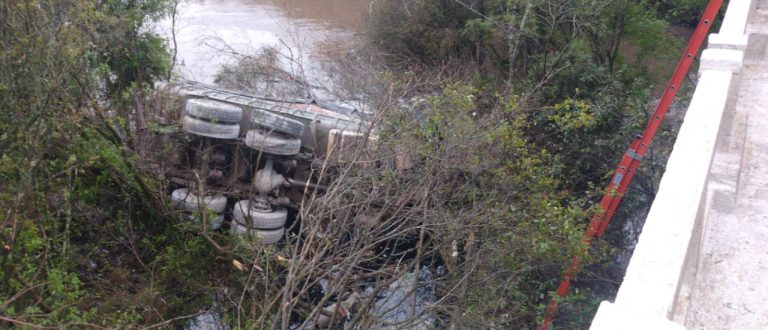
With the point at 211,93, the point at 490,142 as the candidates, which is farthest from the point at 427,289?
the point at 211,93

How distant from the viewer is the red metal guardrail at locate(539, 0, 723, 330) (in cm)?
725

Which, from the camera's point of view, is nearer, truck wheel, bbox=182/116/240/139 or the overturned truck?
the overturned truck

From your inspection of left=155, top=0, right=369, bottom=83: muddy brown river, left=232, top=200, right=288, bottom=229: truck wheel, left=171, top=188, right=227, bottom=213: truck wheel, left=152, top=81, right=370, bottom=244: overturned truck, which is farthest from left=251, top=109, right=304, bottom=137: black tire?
left=155, top=0, right=369, bottom=83: muddy brown river

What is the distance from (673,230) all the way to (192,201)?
718 centimetres

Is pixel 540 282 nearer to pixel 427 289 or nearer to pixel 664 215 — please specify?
pixel 427 289

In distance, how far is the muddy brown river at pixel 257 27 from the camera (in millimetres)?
14953

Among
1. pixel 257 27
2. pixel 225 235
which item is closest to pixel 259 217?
pixel 225 235

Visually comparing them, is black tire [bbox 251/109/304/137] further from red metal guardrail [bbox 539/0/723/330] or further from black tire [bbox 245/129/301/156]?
red metal guardrail [bbox 539/0/723/330]

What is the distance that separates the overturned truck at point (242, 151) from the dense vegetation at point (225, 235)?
47cm

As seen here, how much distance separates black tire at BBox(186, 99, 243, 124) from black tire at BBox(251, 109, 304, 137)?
10.8 inches

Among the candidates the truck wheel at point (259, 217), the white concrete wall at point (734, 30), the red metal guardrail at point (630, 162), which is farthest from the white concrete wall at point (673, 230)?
the truck wheel at point (259, 217)

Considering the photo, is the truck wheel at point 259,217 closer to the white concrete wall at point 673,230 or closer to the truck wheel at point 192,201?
the truck wheel at point 192,201

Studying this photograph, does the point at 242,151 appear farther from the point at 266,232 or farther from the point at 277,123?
the point at 266,232

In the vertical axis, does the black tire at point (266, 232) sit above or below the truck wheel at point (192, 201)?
below
